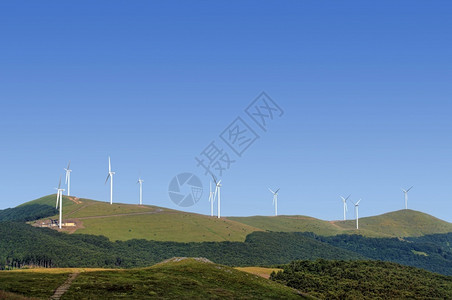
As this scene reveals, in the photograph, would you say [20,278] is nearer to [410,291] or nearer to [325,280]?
[325,280]

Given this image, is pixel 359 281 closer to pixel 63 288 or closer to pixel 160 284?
pixel 160 284

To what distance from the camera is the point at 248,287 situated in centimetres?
10025

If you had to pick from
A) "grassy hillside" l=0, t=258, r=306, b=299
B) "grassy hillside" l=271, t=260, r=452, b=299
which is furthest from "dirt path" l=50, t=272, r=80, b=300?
"grassy hillside" l=271, t=260, r=452, b=299

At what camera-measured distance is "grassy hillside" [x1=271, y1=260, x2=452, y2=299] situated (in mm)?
130750

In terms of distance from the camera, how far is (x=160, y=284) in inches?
3558

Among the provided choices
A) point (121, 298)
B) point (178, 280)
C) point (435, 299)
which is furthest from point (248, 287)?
point (435, 299)

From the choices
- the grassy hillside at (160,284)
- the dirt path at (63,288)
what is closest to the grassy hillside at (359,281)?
the grassy hillside at (160,284)

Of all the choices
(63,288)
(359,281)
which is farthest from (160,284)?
(359,281)

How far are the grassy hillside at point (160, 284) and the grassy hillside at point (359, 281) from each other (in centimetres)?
2575

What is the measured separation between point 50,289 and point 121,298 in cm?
1174

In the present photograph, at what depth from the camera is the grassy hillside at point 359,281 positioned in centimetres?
13075

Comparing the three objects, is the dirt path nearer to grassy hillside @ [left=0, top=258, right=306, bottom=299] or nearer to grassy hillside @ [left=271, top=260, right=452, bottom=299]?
grassy hillside @ [left=0, top=258, right=306, bottom=299]

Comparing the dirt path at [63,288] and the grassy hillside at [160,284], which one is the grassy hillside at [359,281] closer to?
the grassy hillside at [160,284]

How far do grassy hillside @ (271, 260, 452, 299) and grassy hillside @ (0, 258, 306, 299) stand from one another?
2575cm
